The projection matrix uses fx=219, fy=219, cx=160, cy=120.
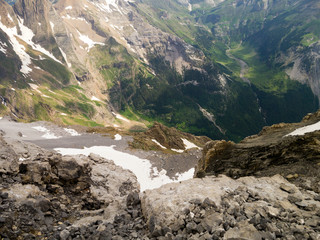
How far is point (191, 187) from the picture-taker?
561 inches

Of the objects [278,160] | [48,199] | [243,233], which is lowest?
[48,199]

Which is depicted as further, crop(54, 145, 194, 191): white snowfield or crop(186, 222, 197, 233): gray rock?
crop(54, 145, 194, 191): white snowfield

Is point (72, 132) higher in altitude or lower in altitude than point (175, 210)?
lower

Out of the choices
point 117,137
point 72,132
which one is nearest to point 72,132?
point 72,132

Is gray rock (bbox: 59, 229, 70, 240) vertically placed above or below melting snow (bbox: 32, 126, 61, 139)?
above

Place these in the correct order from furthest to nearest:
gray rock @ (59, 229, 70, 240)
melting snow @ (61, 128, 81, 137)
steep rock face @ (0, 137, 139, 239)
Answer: melting snow @ (61, 128, 81, 137) → steep rock face @ (0, 137, 139, 239) → gray rock @ (59, 229, 70, 240)

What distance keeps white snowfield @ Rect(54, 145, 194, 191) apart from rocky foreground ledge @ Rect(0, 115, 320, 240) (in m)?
22.1

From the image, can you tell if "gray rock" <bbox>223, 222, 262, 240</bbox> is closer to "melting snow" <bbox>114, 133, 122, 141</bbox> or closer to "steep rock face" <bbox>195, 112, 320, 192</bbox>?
"steep rock face" <bbox>195, 112, 320, 192</bbox>

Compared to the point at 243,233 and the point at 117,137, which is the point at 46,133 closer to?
the point at 117,137

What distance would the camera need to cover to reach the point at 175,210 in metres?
11.5

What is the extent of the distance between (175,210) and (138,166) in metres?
33.5

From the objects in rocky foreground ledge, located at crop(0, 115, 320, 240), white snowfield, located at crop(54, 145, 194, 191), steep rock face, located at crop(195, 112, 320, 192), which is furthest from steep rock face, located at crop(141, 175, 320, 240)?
white snowfield, located at crop(54, 145, 194, 191)

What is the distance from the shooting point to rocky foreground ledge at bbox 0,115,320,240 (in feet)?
31.3

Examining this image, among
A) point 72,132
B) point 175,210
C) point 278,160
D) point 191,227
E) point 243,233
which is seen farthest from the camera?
point 72,132
